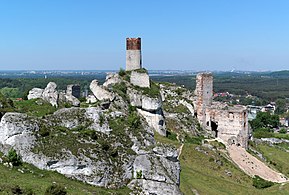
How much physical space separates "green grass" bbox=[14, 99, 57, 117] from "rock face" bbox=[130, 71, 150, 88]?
549 inches

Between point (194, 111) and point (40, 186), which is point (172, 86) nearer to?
point (194, 111)

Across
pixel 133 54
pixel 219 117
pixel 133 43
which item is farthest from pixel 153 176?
pixel 219 117

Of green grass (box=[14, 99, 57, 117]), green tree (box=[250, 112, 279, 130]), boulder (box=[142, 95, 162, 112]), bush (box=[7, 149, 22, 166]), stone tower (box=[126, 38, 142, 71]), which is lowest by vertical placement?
green tree (box=[250, 112, 279, 130])

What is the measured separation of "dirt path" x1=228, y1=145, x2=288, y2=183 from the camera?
47.5 m

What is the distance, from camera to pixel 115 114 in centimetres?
3425

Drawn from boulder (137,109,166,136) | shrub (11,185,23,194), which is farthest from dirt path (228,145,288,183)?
shrub (11,185,23,194)

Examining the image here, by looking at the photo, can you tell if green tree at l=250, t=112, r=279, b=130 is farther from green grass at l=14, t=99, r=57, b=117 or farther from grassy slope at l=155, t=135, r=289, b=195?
green grass at l=14, t=99, r=57, b=117

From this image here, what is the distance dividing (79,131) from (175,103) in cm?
3103

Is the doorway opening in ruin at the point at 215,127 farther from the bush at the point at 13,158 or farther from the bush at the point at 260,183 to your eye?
the bush at the point at 13,158

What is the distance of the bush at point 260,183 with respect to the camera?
42.8m

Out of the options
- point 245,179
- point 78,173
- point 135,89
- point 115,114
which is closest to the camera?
point 78,173

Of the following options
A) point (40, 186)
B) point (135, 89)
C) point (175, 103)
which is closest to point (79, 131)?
point (40, 186)

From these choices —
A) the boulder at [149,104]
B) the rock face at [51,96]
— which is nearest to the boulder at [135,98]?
the boulder at [149,104]

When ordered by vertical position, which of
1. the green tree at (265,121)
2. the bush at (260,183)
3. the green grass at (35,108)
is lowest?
the green tree at (265,121)
